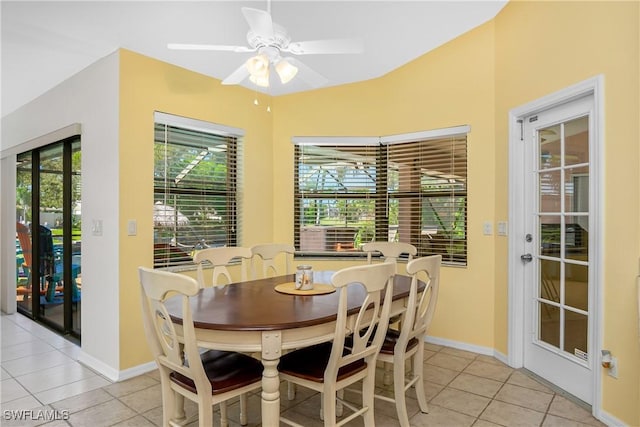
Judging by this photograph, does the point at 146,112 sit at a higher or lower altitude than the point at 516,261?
higher

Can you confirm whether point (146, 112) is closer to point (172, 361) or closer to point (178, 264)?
point (178, 264)

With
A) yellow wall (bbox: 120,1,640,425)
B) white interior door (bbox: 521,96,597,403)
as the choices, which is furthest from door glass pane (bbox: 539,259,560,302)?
yellow wall (bbox: 120,1,640,425)

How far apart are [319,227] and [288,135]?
1.07 meters

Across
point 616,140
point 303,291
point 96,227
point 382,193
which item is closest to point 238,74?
point 303,291

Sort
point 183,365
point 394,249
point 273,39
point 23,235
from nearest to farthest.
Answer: point 183,365 → point 273,39 → point 394,249 → point 23,235

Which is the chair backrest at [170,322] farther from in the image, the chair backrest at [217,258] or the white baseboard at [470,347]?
the white baseboard at [470,347]

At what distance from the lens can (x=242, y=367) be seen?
1.93 m

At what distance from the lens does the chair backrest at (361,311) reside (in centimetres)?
174

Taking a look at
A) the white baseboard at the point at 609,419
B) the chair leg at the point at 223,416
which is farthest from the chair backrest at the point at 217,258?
the white baseboard at the point at 609,419

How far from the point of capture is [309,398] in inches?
102

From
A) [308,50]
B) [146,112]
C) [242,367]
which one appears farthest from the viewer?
[146,112]

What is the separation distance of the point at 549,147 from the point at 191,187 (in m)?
2.97

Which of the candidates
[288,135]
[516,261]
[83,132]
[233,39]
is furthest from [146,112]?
[516,261]

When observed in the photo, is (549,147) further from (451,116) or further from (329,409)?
(329,409)
